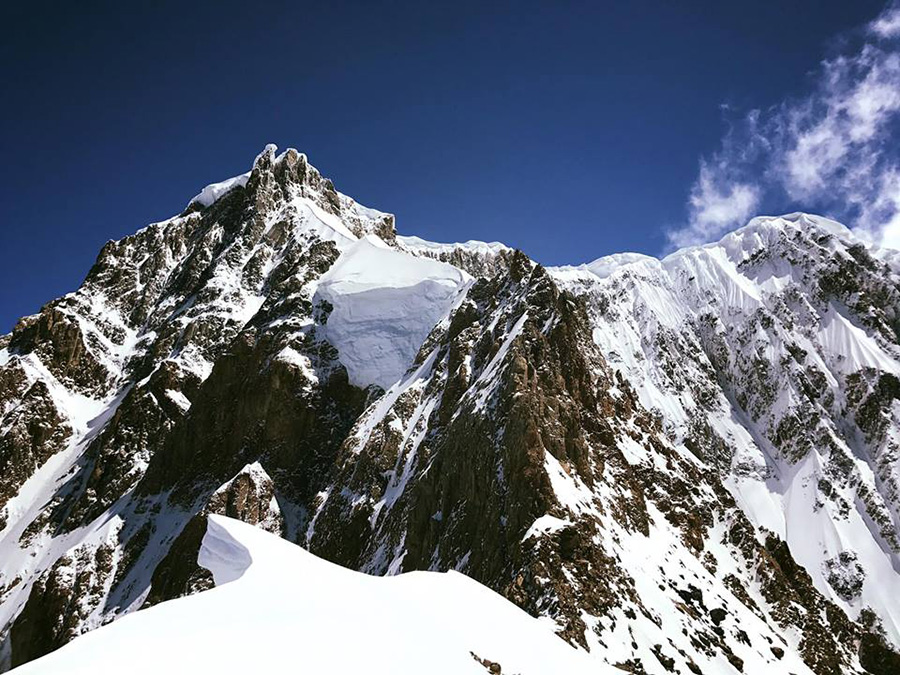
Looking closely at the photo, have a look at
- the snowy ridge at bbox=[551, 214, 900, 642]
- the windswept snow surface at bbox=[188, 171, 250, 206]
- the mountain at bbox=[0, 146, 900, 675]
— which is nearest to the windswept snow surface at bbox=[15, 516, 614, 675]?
the mountain at bbox=[0, 146, 900, 675]

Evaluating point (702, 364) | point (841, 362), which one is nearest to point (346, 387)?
point (702, 364)

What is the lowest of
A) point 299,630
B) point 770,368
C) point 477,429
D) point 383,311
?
point 299,630

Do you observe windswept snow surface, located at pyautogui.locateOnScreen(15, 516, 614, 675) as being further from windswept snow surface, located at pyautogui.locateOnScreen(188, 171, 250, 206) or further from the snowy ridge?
windswept snow surface, located at pyautogui.locateOnScreen(188, 171, 250, 206)

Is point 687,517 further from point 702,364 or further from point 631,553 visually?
point 702,364

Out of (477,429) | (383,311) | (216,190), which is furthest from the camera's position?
(216,190)

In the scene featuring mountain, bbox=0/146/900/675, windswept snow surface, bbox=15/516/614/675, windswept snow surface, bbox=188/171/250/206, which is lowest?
windswept snow surface, bbox=15/516/614/675

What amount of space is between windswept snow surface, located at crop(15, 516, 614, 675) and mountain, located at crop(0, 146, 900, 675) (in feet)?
1.74

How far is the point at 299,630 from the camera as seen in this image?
31.0 feet

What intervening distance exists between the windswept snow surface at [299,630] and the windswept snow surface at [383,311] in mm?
80214

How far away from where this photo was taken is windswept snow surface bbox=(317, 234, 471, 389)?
97.1 m

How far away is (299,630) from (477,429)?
155ft

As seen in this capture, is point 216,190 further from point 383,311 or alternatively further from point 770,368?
point 770,368

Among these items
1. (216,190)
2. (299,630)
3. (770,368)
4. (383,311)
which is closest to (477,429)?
(299,630)

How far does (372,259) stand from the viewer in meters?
114
